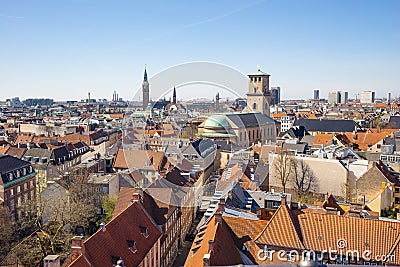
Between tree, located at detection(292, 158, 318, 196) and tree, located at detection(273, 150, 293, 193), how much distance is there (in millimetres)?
382

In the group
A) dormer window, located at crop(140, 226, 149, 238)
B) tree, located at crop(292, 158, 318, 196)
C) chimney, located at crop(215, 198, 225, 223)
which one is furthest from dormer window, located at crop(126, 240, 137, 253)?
tree, located at crop(292, 158, 318, 196)

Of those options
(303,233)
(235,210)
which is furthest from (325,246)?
(235,210)

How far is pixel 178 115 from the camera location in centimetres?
5044

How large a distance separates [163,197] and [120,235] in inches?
193

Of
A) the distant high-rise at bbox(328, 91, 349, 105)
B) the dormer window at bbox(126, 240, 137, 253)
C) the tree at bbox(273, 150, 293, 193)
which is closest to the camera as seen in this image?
the dormer window at bbox(126, 240, 137, 253)

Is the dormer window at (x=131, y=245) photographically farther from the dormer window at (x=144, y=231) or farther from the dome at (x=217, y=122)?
the dome at (x=217, y=122)

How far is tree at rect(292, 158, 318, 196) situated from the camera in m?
30.0

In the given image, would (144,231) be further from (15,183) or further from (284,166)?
(284,166)

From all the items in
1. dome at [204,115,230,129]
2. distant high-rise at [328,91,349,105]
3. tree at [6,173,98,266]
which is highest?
distant high-rise at [328,91,349,105]

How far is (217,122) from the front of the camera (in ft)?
89.9

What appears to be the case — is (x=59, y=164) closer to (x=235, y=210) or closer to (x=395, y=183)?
(x=235, y=210)

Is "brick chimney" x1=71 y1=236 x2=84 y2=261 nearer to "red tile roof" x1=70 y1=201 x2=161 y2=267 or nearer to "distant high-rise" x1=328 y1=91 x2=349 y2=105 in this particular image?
"red tile roof" x1=70 y1=201 x2=161 y2=267

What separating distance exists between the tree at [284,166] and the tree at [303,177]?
38 cm

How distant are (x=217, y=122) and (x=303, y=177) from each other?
8.60 m
